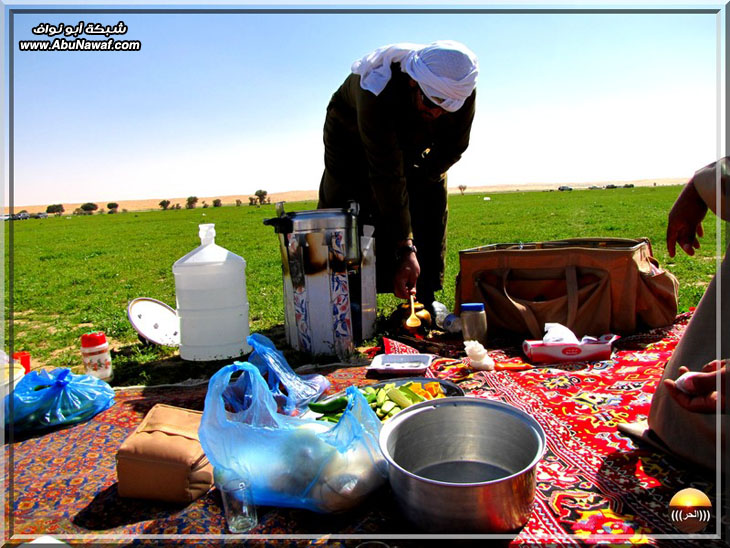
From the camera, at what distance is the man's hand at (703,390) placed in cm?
168

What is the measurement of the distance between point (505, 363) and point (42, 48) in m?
3.49

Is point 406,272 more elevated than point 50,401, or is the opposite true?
point 406,272

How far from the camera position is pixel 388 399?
117 inches

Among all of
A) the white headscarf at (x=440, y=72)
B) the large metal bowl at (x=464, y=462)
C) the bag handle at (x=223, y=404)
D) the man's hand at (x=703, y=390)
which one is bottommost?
the large metal bowl at (x=464, y=462)

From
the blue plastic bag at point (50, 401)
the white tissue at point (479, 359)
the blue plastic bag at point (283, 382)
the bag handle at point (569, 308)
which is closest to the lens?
the blue plastic bag at point (50, 401)

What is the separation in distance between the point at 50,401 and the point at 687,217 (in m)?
3.62

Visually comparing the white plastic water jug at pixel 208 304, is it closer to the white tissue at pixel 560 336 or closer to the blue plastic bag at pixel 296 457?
the blue plastic bag at pixel 296 457

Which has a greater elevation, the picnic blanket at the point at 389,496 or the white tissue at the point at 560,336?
the white tissue at the point at 560,336

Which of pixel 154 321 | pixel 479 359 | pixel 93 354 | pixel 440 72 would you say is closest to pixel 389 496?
pixel 479 359

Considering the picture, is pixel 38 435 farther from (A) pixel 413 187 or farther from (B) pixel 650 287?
(B) pixel 650 287

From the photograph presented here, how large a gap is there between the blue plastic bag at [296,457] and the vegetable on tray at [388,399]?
0.51 meters

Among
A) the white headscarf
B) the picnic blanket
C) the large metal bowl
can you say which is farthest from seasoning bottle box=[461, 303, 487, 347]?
the large metal bowl

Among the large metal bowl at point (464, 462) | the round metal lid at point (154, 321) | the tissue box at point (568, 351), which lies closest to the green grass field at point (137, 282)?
the round metal lid at point (154, 321)

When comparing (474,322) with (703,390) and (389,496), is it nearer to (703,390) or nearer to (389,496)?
(389,496)
